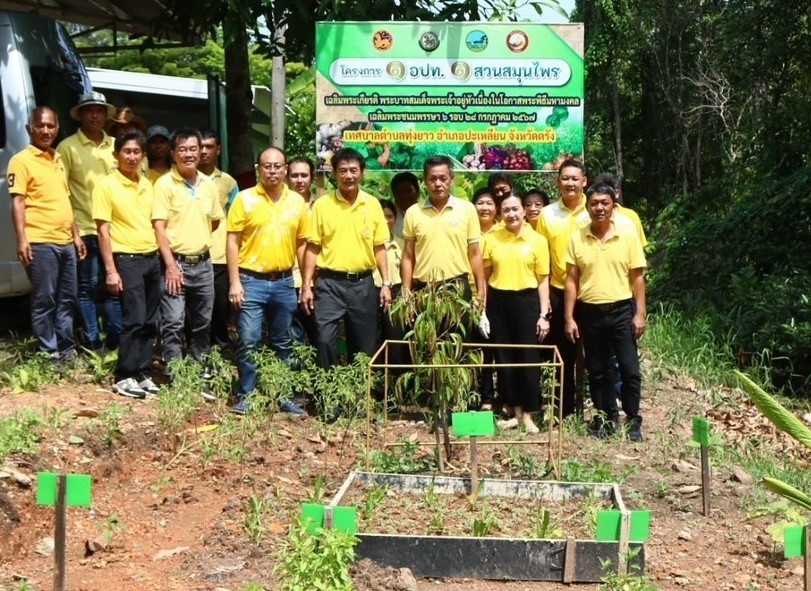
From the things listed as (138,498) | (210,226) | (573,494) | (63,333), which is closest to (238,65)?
(210,226)

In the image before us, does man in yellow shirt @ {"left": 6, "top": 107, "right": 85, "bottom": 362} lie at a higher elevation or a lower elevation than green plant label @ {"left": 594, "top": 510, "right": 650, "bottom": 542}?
higher

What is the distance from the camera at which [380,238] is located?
7434 mm

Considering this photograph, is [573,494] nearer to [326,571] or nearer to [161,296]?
[326,571]

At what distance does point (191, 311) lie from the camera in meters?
7.57

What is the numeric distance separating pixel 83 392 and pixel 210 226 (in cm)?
135

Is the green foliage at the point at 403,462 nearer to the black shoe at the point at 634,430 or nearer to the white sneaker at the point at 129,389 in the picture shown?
the black shoe at the point at 634,430

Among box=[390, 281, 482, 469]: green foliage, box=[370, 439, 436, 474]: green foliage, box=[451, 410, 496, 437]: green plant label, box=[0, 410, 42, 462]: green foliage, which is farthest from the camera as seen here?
box=[370, 439, 436, 474]: green foliage

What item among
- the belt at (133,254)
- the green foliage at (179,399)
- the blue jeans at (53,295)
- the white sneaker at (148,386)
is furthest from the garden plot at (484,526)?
the blue jeans at (53,295)

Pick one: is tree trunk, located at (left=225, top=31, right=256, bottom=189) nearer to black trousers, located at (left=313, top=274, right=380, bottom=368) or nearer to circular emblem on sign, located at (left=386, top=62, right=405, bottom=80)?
circular emblem on sign, located at (left=386, top=62, right=405, bottom=80)

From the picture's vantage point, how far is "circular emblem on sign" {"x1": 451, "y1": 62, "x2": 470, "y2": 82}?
315 inches

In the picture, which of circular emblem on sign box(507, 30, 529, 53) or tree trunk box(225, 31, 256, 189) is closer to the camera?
circular emblem on sign box(507, 30, 529, 53)

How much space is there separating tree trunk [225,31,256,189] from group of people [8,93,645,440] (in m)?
2.24

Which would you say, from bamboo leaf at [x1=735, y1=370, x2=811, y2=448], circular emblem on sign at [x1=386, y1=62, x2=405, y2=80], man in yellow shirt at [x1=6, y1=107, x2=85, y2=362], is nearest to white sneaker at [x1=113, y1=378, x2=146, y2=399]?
man in yellow shirt at [x1=6, y1=107, x2=85, y2=362]

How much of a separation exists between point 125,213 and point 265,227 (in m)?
0.90
